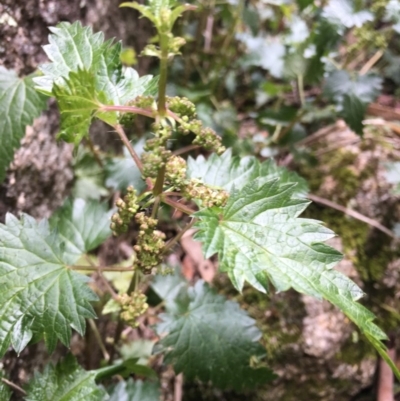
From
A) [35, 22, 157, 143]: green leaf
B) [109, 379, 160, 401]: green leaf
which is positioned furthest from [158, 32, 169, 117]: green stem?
[109, 379, 160, 401]: green leaf

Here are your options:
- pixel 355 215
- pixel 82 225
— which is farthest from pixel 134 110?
pixel 355 215

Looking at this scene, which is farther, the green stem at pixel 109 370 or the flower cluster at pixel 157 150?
the green stem at pixel 109 370

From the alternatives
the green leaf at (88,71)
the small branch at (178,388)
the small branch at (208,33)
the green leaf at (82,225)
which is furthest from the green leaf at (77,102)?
the small branch at (208,33)

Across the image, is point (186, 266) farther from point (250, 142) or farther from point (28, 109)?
point (28, 109)

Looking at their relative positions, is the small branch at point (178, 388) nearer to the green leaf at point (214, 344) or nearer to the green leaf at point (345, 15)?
the green leaf at point (214, 344)

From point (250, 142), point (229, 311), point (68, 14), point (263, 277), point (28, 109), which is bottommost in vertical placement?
point (229, 311)

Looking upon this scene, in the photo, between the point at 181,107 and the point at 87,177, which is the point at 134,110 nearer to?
the point at 181,107

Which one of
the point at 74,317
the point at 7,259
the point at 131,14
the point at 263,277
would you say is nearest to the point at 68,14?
the point at 131,14
